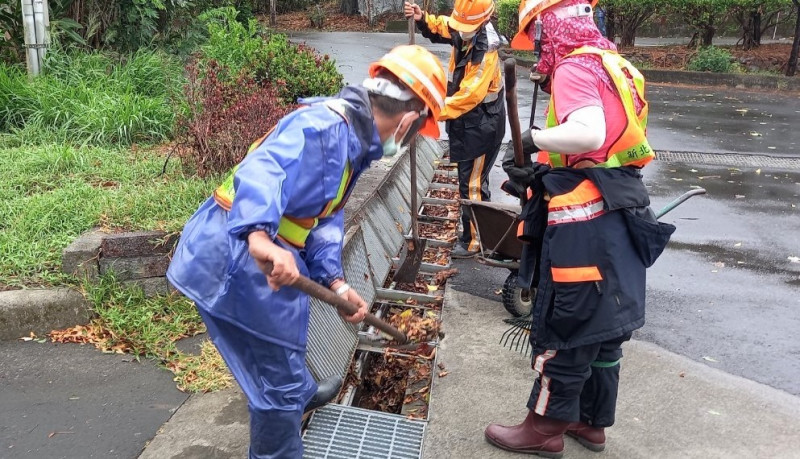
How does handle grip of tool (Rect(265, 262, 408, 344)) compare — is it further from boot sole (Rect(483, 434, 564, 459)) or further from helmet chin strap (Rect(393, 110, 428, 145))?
boot sole (Rect(483, 434, 564, 459))

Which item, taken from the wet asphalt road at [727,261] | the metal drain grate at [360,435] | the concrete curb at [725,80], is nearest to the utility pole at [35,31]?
the wet asphalt road at [727,261]

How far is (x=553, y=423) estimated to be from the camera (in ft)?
10.0

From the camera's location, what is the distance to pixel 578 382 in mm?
2938

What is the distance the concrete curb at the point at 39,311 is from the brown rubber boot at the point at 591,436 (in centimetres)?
277

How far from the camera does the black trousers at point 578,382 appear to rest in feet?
9.55

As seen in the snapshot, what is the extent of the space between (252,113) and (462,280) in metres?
2.15

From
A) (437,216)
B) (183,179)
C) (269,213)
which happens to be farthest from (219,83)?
(269,213)

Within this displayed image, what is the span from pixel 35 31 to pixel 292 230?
6.55 m

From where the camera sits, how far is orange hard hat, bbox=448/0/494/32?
5.43 meters

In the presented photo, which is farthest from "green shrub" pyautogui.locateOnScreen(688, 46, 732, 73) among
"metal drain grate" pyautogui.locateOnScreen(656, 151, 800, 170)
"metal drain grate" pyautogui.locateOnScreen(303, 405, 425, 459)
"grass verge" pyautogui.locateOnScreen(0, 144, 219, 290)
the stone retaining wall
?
"metal drain grate" pyautogui.locateOnScreen(303, 405, 425, 459)

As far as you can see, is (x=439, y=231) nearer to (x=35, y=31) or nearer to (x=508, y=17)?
(x=35, y=31)

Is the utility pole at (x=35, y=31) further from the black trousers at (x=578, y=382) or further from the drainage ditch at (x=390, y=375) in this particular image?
the black trousers at (x=578, y=382)

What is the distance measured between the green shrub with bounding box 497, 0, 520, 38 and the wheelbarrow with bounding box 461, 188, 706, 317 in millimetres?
Answer: 14670

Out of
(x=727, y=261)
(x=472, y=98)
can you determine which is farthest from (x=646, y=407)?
(x=472, y=98)
